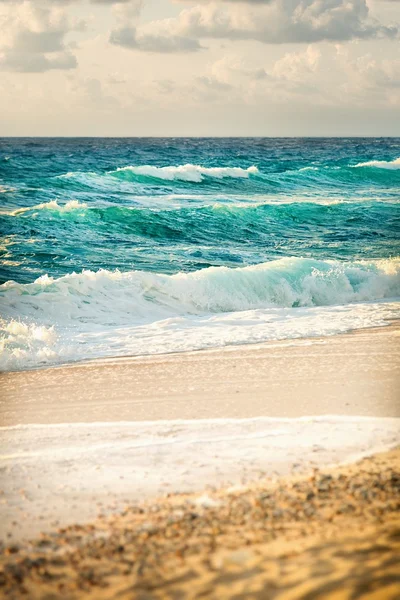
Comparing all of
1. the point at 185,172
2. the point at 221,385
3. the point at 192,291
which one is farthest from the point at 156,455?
the point at 185,172

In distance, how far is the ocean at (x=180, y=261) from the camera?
412 inches

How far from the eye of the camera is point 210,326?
1094cm

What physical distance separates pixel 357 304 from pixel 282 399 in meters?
6.47

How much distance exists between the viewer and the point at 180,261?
681 inches

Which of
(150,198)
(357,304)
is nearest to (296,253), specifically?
(357,304)

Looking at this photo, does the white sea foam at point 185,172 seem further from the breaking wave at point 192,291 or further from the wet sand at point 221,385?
the wet sand at point 221,385

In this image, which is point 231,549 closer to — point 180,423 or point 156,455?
point 156,455

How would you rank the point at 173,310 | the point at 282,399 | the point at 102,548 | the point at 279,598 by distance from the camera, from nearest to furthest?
the point at 279,598
the point at 102,548
the point at 282,399
the point at 173,310

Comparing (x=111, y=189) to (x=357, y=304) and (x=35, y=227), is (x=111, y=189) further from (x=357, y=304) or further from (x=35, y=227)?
(x=357, y=304)

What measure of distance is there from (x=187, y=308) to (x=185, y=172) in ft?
75.0

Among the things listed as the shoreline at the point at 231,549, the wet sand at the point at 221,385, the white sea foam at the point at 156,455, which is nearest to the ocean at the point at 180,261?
the wet sand at the point at 221,385

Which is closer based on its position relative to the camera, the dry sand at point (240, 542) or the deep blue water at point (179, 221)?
the dry sand at point (240, 542)

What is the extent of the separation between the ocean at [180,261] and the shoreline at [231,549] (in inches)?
189

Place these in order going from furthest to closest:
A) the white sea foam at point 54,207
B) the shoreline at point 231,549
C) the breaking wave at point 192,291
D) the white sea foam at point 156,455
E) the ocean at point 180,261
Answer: the white sea foam at point 54,207, the breaking wave at point 192,291, the ocean at point 180,261, the white sea foam at point 156,455, the shoreline at point 231,549
